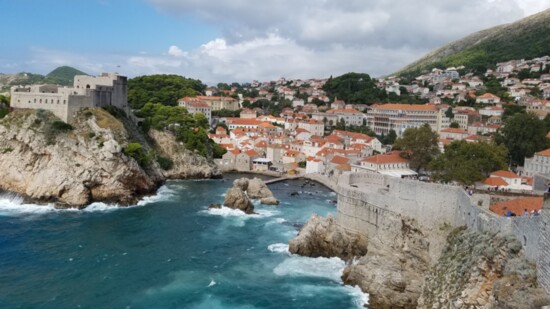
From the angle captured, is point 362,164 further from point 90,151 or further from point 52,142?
point 52,142

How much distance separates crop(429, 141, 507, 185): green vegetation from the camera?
93.4 feet

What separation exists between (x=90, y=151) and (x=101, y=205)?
16.4ft

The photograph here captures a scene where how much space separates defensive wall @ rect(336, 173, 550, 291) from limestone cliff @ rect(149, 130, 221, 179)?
25831mm

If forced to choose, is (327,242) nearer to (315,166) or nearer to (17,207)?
(17,207)

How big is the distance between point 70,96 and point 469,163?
3279 centimetres

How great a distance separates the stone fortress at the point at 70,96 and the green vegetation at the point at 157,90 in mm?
18312

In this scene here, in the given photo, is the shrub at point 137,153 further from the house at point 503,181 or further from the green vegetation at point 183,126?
the house at point 503,181

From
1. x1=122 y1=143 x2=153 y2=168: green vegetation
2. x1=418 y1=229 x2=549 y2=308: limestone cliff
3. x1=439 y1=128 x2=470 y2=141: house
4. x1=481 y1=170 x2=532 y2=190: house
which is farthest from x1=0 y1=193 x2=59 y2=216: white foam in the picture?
x1=439 y1=128 x2=470 y2=141: house

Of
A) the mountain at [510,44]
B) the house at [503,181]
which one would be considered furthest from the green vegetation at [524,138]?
the mountain at [510,44]

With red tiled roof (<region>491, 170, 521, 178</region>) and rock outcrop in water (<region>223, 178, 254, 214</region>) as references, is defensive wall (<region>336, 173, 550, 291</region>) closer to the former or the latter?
red tiled roof (<region>491, 170, 521, 178</region>)

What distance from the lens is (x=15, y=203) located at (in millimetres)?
35688

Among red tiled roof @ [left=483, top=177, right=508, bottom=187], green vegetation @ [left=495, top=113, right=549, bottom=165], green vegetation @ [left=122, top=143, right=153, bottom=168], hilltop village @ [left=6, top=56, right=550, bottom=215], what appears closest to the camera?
red tiled roof @ [left=483, top=177, right=508, bottom=187]

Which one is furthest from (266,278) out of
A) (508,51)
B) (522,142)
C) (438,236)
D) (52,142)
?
(508,51)

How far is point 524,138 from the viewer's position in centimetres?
4231
